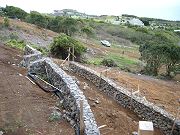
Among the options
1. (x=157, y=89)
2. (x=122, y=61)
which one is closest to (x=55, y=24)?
(x=122, y=61)

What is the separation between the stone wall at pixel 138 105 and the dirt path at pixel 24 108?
369cm

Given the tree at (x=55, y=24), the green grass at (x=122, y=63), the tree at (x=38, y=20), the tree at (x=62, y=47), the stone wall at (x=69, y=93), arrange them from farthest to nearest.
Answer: the tree at (x=38, y=20) → the tree at (x=55, y=24) → the green grass at (x=122, y=63) → the tree at (x=62, y=47) → the stone wall at (x=69, y=93)

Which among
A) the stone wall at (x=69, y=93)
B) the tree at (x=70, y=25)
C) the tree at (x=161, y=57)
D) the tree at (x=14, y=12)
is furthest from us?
Result: the tree at (x=14, y=12)

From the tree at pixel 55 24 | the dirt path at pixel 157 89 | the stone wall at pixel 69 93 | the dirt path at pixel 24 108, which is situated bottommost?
the dirt path at pixel 157 89

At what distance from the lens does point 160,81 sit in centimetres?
3073

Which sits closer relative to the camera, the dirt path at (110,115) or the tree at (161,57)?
the dirt path at (110,115)

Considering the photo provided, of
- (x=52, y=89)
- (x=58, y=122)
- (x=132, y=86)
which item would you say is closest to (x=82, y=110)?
(x=58, y=122)

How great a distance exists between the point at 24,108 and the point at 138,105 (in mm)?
5431

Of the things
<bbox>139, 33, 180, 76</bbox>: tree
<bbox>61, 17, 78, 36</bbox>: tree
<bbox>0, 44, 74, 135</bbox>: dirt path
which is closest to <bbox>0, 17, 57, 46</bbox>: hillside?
<bbox>61, 17, 78, 36</bbox>: tree

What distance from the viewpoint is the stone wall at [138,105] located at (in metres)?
14.8

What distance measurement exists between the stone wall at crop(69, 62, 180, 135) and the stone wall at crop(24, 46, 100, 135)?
288 centimetres

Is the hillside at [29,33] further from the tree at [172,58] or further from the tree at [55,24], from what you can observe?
the tree at [172,58]

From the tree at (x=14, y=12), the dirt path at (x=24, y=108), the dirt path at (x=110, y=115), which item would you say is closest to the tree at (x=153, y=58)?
the dirt path at (x=110, y=115)

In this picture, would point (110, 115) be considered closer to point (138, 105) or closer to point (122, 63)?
point (138, 105)
